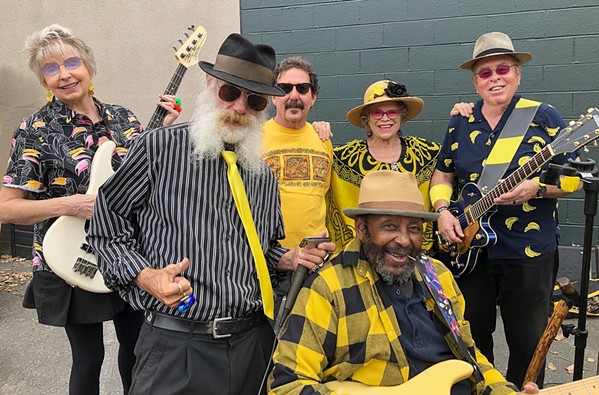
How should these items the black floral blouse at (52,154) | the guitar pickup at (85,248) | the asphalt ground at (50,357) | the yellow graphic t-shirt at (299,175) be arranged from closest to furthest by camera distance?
the black floral blouse at (52,154), the guitar pickup at (85,248), the yellow graphic t-shirt at (299,175), the asphalt ground at (50,357)

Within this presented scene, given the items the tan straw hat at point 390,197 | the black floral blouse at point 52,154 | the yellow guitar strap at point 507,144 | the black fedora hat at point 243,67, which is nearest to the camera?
the black fedora hat at point 243,67

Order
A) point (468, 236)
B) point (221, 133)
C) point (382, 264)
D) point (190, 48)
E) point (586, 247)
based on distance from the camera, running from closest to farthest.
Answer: point (221, 133)
point (382, 264)
point (586, 247)
point (468, 236)
point (190, 48)

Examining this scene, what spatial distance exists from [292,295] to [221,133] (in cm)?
67

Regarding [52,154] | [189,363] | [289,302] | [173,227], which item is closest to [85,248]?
[52,154]

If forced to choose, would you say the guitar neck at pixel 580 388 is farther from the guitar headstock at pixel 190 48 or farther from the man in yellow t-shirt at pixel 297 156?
the guitar headstock at pixel 190 48

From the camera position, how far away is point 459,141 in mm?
2826

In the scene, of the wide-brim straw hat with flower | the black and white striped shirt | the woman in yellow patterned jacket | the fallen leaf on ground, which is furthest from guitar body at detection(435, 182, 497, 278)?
the fallen leaf on ground

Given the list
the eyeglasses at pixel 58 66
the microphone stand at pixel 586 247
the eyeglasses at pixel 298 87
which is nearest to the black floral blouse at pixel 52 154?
the eyeglasses at pixel 58 66

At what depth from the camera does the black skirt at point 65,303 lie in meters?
2.29

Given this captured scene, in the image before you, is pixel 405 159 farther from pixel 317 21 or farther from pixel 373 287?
pixel 317 21

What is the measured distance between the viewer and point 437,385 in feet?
5.88

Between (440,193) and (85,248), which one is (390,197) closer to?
(440,193)

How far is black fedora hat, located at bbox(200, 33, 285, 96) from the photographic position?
1.84 metres

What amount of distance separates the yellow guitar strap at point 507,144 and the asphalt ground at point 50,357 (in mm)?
1519
